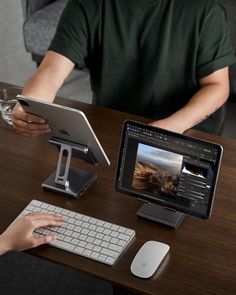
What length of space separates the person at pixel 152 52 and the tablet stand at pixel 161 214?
37cm

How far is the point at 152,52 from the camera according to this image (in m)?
1.78

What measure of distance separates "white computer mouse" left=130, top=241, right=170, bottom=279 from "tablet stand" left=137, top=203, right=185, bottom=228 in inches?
3.1

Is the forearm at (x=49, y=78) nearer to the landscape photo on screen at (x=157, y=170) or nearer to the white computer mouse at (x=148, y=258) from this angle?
the landscape photo on screen at (x=157, y=170)

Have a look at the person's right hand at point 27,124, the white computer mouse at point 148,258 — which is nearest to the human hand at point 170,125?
the person's right hand at point 27,124

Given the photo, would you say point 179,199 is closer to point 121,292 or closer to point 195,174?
point 195,174

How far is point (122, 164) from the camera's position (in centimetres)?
135

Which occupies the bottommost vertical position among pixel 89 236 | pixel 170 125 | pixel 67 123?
pixel 89 236

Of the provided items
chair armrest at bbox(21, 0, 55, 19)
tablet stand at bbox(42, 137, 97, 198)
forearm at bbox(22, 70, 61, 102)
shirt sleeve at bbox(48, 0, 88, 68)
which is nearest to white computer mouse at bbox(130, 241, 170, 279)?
tablet stand at bbox(42, 137, 97, 198)

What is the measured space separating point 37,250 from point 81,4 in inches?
32.7

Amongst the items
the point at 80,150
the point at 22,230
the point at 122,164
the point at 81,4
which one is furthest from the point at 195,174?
the point at 81,4

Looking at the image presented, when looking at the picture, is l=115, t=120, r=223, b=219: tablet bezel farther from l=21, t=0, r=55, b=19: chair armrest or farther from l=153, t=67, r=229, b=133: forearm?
l=21, t=0, r=55, b=19: chair armrest

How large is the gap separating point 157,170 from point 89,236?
218mm

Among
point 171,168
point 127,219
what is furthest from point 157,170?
→ point 127,219

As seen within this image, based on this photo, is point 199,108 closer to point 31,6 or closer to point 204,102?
point 204,102
